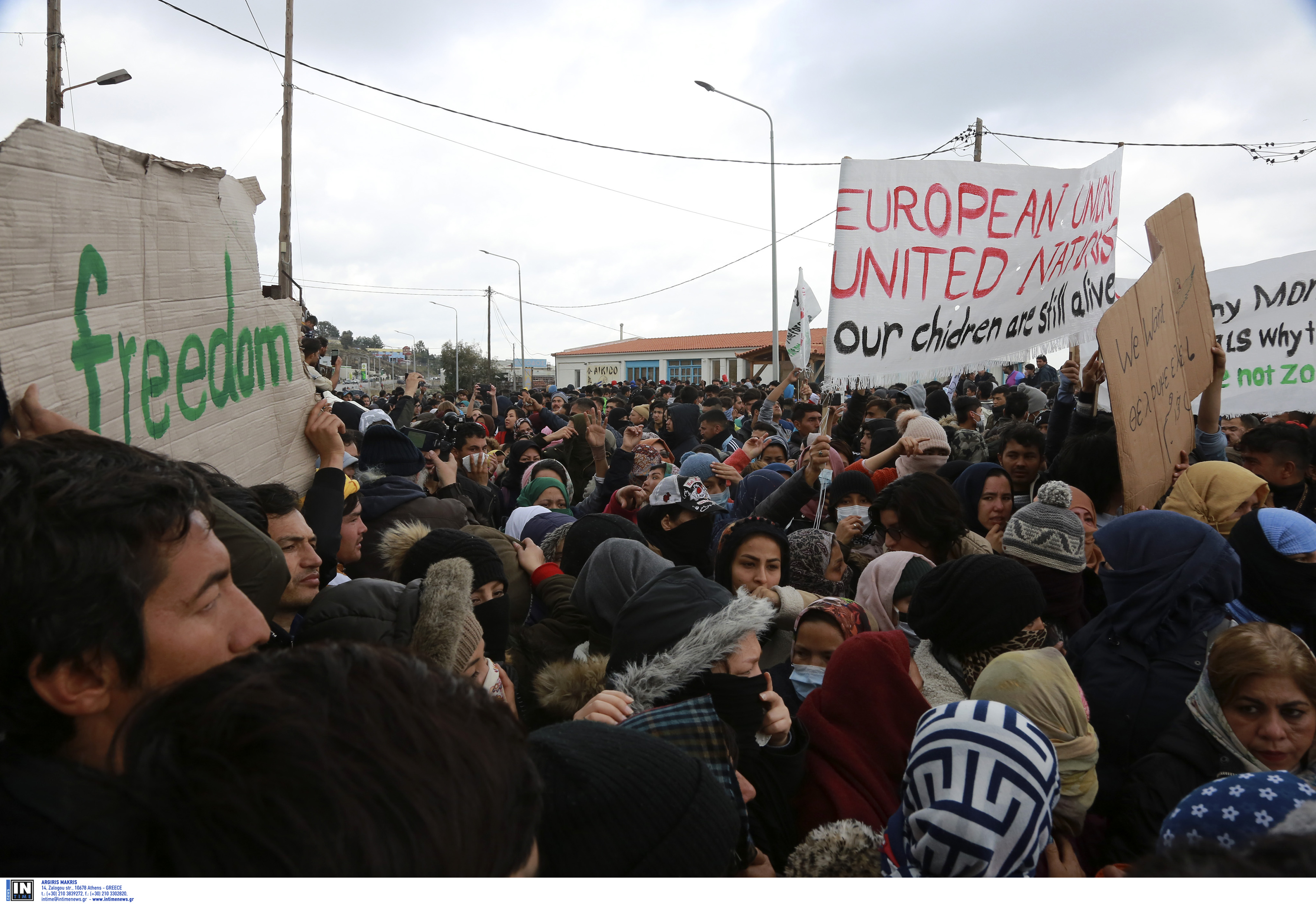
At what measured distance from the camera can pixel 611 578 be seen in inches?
→ 106

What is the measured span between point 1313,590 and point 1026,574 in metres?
1.09

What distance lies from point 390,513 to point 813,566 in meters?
2.03

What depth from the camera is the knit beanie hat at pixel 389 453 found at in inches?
174

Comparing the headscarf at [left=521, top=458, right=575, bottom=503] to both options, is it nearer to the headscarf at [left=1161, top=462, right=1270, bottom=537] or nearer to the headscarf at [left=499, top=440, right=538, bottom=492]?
the headscarf at [left=499, top=440, right=538, bottom=492]

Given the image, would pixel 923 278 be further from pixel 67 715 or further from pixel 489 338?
pixel 489 338

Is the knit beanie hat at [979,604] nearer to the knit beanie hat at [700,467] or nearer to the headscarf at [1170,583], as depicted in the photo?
the headscarf at [1170,583]

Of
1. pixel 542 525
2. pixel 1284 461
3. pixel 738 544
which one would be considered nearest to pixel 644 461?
pixel 542 525

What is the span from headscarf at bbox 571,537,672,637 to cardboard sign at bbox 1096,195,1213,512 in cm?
207

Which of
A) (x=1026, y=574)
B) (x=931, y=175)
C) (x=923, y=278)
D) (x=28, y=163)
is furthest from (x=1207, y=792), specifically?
(x=931, y=175)

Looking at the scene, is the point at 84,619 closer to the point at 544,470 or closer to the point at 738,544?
the point at 738,544

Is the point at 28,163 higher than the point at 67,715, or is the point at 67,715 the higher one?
the point at 28,163

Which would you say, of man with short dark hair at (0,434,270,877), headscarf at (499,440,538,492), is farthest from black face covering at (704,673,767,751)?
headscarf at (499,440,538,492)

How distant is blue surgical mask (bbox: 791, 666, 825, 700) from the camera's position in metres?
2.42
